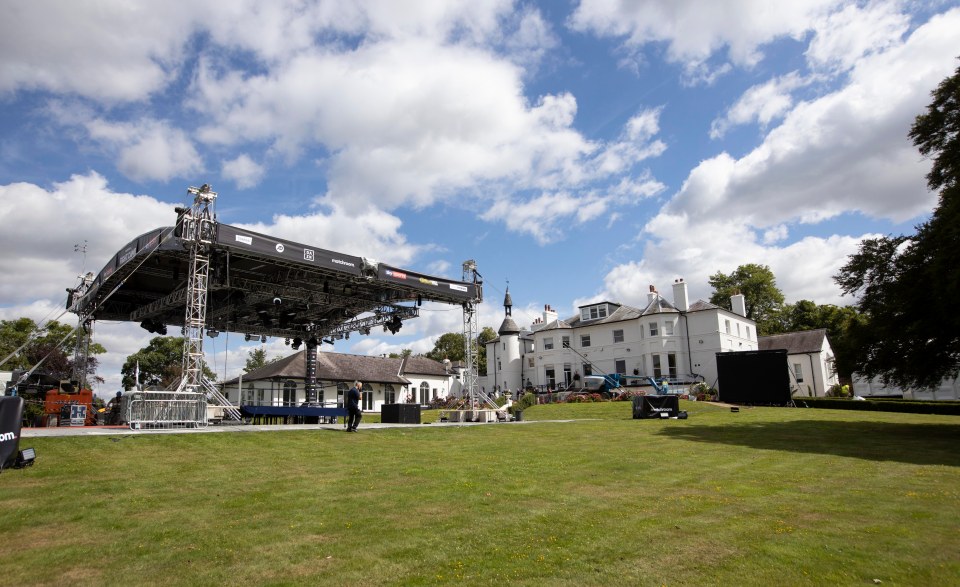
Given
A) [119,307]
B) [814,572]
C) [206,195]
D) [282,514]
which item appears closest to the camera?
[814,572]

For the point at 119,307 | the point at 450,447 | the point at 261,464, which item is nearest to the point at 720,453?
the point at 450,447

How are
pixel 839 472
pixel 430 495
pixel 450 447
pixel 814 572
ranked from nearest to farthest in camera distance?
pixel 814 572
pixel 430 495
pixel 839 472
pixel 450 447

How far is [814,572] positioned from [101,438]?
13.6m

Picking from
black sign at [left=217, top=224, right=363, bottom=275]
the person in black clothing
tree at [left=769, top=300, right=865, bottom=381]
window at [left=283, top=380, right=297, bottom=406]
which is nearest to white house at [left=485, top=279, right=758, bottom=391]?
tree at [left=769, top=300, right=865, bottom=381]

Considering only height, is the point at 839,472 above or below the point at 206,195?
below

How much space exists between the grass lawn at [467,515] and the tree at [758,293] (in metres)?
52.1

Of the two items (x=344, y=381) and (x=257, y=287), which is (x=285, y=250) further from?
(x=344, y=381)

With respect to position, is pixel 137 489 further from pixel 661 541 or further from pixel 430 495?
pixel 661 541

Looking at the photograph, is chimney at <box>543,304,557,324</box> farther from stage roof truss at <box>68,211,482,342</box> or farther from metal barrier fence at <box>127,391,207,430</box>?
metal barrier fence at <box>127,391,207,430</box>

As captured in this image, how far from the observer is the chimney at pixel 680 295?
154 feet

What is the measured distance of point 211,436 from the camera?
45.5 feet

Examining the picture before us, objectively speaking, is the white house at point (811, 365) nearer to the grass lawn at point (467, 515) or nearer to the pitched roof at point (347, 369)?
the pitched roof at point (347, 369)

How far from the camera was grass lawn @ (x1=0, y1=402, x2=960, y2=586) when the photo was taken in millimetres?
5125

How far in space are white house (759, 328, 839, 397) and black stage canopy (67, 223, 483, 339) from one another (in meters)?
32.3
